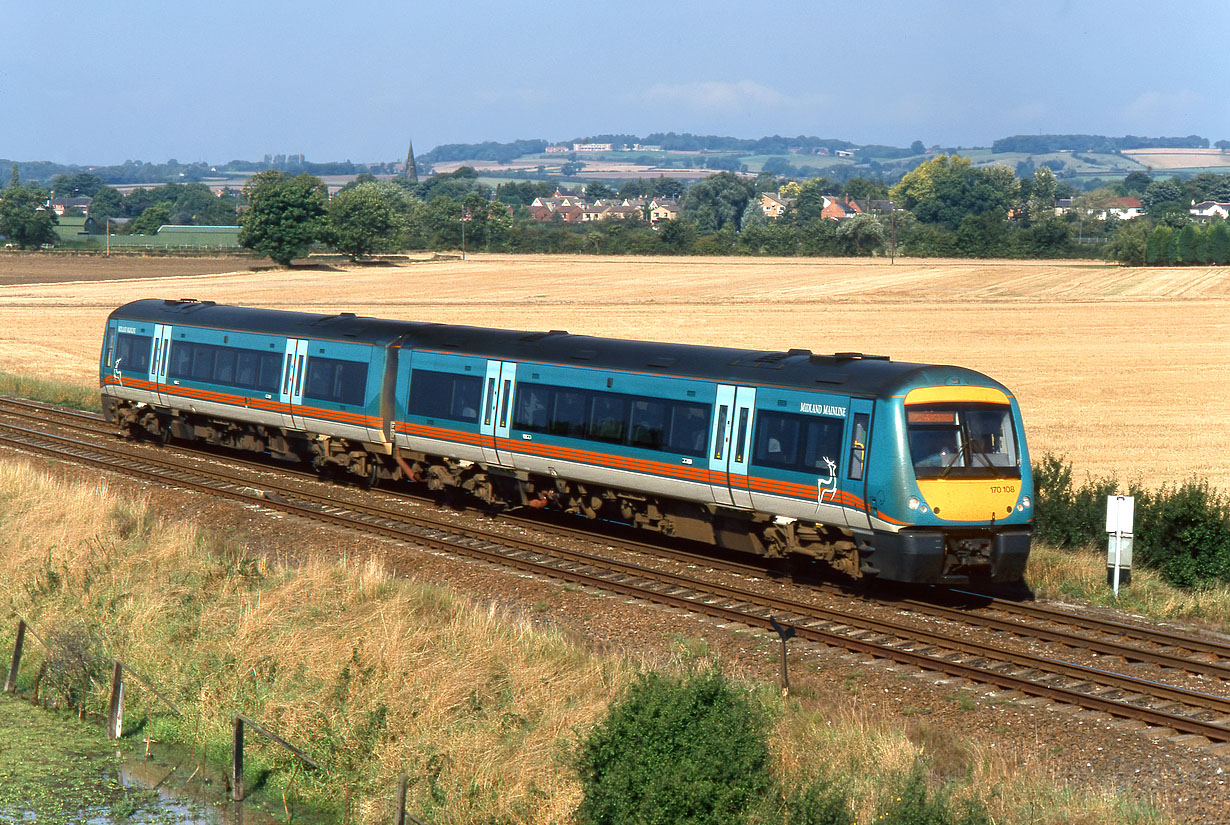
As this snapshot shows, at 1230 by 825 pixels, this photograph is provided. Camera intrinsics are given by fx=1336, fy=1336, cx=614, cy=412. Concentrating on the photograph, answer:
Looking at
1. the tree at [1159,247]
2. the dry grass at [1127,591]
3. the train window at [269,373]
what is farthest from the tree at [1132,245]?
the dry grass at [1127,591]

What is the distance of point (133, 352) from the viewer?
2950 cm

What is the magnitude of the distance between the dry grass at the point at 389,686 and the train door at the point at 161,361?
10.3 meters

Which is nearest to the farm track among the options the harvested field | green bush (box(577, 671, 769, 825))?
green bush (box(577, 671, 769, 825))

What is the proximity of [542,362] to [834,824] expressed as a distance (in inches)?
522

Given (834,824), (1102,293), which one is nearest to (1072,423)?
(834,824)

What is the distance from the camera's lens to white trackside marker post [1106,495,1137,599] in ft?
57.9

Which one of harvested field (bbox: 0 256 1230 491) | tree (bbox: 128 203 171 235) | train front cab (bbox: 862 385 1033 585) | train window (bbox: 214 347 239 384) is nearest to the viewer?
train front cab (bbox: 862 385 1033 585)

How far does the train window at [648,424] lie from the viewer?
63.7 ft

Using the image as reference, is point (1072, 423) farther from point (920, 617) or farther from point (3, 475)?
point (3, 475)

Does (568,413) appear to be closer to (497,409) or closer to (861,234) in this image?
(497,409)

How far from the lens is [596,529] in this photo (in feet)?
72.9

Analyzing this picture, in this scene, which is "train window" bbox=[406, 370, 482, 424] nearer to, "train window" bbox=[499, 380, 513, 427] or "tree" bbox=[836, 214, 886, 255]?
"train window" bbox=[499, 380, 513, 427]

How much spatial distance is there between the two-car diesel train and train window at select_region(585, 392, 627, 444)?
0.03 meters

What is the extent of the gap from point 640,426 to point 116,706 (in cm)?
917
